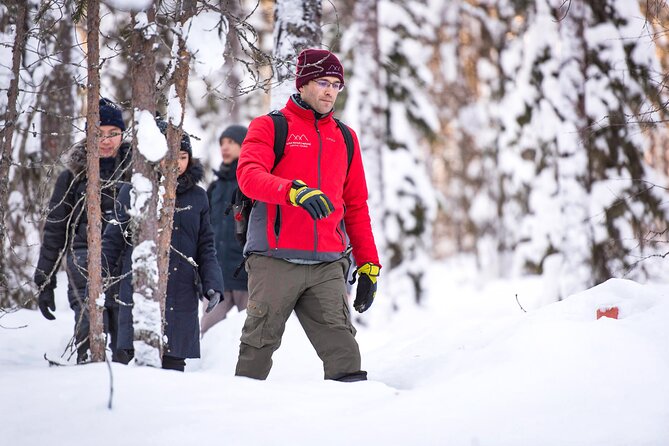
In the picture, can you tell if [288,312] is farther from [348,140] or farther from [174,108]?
[174,108]

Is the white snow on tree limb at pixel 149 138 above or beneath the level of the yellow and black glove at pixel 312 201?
above

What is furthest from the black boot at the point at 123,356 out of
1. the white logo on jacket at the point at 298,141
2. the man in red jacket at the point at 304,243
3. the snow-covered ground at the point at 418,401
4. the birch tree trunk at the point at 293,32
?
the birch tree trunk at the point at 293,32

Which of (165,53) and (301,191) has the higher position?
(165,53)

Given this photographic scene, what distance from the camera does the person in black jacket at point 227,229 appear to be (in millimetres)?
7488

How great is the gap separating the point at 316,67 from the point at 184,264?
1.80 metres

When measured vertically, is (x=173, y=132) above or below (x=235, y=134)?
below

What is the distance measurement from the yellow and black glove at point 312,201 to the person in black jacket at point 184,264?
5.16 ft

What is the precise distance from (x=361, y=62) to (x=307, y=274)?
10045 millimetres

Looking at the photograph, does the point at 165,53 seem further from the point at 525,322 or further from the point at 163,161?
the point at 525,322

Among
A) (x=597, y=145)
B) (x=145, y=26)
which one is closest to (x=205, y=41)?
(x=145, y=26)

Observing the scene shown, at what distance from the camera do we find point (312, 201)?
3760mm

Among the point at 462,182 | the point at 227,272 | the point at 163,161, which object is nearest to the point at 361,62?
the point at 227,272

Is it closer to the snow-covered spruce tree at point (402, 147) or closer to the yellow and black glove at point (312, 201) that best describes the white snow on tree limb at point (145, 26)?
the yellow and black glove at point (312, 201)

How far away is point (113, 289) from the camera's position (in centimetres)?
557
